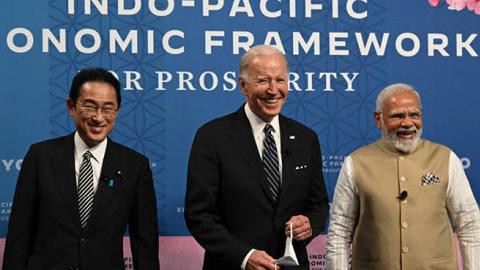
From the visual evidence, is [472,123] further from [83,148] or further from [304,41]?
[83,148]

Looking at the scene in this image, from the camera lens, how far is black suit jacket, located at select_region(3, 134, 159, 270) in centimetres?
252

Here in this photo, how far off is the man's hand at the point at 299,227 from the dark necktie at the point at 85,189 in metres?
0.79

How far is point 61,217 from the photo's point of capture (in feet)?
8.27

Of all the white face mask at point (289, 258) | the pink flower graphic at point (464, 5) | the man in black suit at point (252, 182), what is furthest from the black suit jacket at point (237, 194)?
the pink flower graphic at point (464, 5)

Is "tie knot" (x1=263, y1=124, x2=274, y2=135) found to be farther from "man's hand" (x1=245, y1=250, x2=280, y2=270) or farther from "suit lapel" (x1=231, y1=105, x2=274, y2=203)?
"man's hand" (x1=245, y1=250, x2=280, y2=270)

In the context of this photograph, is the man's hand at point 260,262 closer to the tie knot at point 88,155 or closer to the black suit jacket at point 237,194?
the black suit jacket at point 237,194

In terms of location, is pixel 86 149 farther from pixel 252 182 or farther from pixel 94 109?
pixel 252 182

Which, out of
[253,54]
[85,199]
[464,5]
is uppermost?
[464,5]

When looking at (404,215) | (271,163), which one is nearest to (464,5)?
(404,215)

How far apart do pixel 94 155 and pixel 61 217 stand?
29 centimetres

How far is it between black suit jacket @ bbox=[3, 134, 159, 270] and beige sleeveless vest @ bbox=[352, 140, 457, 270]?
99 cm

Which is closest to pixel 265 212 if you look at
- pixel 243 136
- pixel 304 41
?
pixel 243 136

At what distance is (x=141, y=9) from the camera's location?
3.35m

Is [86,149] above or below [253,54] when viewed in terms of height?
below
